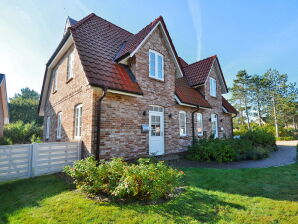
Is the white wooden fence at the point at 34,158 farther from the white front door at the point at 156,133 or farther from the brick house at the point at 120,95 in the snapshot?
the white front door at the point at 156,133

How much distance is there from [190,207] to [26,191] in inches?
193

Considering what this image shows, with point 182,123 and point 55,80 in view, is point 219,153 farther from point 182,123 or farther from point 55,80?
point 55,80

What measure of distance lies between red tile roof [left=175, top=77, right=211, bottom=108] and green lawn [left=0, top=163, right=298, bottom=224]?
6062 millimetres

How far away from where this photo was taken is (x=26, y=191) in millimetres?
4578

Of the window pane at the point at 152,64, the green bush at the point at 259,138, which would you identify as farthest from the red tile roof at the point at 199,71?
the green bush at the point at 259,138

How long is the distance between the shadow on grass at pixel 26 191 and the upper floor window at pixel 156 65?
6.80 meters

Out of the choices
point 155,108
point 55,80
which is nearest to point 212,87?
point 155,108

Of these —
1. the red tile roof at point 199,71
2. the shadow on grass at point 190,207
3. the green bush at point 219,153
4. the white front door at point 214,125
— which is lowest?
the shadow on grass at point 190,207

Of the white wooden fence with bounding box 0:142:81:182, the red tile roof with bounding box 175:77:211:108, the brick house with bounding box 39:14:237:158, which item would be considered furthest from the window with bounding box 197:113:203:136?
the white wooden fence with bounding box 0:142:81:182

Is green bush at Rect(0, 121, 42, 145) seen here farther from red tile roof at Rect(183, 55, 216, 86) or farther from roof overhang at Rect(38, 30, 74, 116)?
red tile roof at Rect(183, 55, 216, 86)

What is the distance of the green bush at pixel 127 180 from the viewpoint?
3.55 metres

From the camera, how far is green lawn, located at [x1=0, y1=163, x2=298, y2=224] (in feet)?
9.81

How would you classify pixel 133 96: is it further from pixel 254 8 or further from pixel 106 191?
pixel 254 8

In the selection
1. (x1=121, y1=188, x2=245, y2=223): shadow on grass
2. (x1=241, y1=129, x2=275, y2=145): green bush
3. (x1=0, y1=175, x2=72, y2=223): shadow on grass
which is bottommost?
(x1=0, y1=175, x2=72, y2=223): shadow on grass
